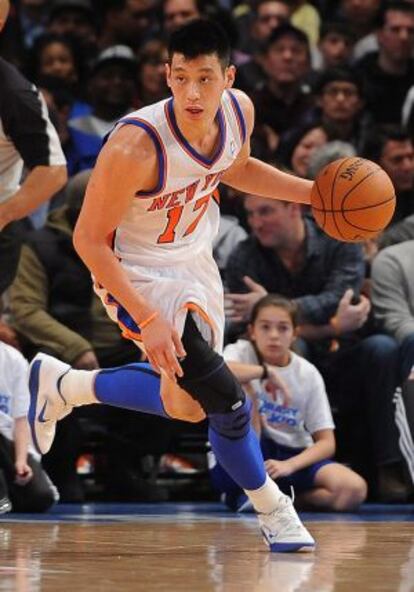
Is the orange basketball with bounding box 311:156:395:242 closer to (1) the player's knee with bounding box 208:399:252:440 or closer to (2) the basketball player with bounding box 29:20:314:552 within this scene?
(2) the basketball player with bounding box 29:20:314:552

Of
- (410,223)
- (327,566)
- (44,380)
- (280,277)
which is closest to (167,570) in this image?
(327,566)

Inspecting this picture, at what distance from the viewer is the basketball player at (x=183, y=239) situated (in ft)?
14.8

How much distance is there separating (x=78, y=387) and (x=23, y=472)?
1.25 m

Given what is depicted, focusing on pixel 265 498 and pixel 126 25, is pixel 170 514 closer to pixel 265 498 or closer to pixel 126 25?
pixel 265 498

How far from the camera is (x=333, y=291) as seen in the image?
7.55 meters

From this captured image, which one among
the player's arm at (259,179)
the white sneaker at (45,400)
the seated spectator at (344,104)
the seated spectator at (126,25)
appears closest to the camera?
the player's arm at (259,179)

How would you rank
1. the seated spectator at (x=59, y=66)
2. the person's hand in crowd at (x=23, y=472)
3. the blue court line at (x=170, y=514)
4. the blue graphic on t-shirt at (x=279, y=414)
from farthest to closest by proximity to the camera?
the seated spectator at (x=59, y=66) < the blue graphic on t-shirt at (x=279, y=414) < the person's hand in crowd at (x=23, y=472) < the blue court line at (x=170, y=514)

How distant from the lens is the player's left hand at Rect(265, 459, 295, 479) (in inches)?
264

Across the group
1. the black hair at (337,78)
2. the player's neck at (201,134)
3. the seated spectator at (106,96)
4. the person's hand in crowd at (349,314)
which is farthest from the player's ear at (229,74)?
the black hair at (337,78)

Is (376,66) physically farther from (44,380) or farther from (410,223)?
(44,380)

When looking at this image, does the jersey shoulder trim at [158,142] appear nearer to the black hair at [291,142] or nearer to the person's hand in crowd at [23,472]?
the person's hand in crowd at [23,472]

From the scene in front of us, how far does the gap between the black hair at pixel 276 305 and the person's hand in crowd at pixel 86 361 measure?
2.82ft

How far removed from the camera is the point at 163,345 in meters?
4.44

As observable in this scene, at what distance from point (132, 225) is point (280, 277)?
9.64 ft
